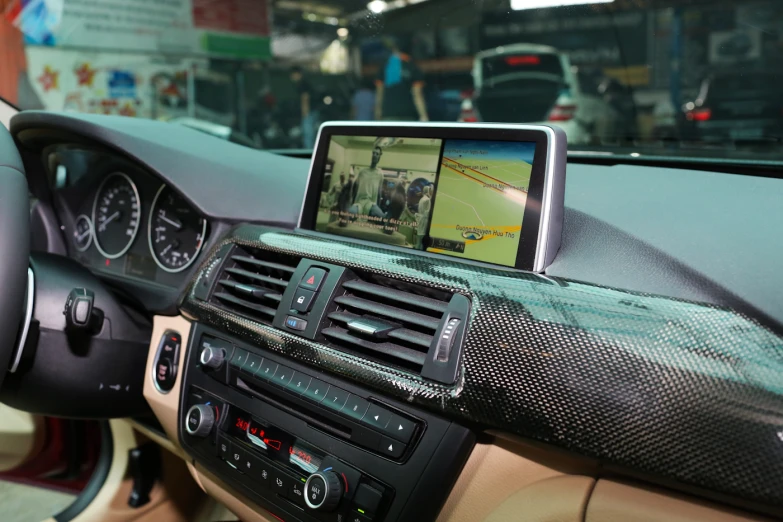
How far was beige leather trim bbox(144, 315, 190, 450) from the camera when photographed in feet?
5.15

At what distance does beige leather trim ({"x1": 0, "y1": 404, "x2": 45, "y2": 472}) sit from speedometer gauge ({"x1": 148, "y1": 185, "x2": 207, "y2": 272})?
709 millimetres

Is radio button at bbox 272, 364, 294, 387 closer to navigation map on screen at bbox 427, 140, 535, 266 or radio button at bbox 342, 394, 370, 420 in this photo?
radio button at bbox 342, 394, 370, 420

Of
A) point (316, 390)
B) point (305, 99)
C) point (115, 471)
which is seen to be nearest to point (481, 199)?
point (316, 390)

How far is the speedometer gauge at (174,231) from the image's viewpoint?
1.73 metres

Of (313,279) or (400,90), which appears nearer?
(313,279)

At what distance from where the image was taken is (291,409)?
1273 millimetres

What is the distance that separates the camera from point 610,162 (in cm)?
154

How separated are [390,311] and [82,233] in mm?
1302

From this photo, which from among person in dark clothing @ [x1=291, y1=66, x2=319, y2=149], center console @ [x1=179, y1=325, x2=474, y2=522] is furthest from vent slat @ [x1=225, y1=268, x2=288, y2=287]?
person in dark clothing @ [x1=291, y1=66, x2=319, y2=149]

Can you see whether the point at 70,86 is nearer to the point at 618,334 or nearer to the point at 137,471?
the point at 137,471

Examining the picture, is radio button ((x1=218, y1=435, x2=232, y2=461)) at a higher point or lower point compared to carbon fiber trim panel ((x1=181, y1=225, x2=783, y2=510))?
lower

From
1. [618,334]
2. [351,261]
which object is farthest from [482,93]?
[618,334]

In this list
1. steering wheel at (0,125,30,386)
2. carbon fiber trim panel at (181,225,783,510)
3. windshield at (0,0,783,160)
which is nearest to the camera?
carbon fiber trim panel at (181,225,783,510)

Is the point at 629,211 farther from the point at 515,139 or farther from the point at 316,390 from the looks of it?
the point at 316,390
